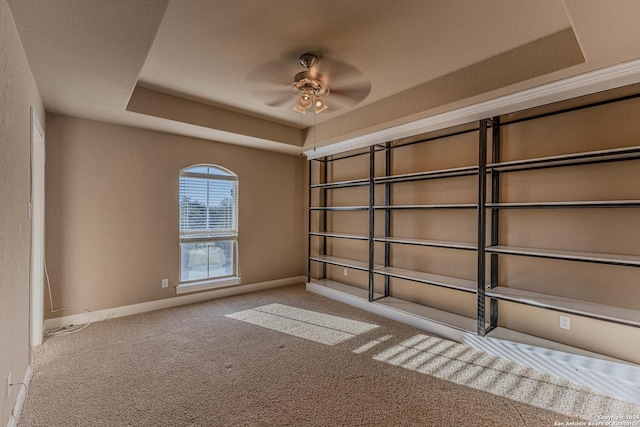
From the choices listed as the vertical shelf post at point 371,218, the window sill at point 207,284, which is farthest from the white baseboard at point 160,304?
the vertical shelf post at point 371,218

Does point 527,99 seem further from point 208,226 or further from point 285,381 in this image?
point 208,226

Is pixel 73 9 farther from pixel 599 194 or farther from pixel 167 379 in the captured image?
pixel 599 194

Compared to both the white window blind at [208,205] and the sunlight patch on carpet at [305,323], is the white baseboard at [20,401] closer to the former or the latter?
the sunlight patch on carpet at [305,323]

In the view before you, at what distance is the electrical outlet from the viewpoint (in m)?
2.69

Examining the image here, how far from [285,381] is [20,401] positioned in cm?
177

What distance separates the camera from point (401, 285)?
4.07 metres

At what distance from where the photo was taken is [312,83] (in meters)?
2.45

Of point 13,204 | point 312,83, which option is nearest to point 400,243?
point 312,83

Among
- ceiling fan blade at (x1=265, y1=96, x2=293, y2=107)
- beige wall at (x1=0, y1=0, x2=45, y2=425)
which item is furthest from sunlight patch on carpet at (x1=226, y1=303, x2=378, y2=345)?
ceiling fan blade at (x1=265, y1=96, x2=293, y2=107)

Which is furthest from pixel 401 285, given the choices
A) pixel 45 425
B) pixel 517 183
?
pixel 45 425

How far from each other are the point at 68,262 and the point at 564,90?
5.30 m

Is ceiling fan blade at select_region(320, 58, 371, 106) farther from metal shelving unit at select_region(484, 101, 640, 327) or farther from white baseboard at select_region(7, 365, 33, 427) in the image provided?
white baseboard at select_region(7, 365, 33, 427)

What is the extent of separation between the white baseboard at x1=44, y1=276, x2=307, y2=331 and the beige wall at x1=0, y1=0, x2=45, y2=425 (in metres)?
1.26

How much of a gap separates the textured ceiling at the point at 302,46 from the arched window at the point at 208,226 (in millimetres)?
1065
